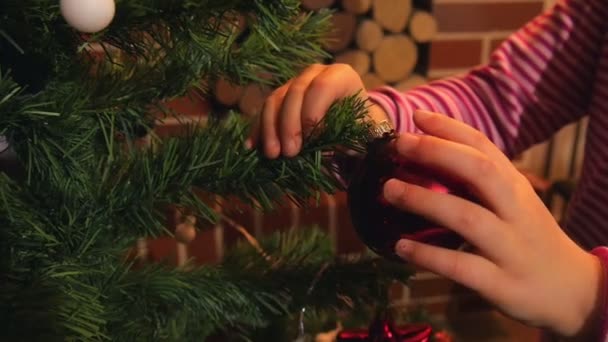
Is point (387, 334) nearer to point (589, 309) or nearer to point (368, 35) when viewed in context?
point (589, 309)

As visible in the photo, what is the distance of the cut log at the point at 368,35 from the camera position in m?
1.18

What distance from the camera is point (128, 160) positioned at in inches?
15.5

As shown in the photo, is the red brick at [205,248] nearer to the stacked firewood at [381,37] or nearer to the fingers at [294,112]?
the stacked firewood at [381,37]

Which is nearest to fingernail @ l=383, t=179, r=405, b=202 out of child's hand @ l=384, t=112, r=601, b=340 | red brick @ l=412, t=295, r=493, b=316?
child's hand @ l=384, t=112, r=601, b=340

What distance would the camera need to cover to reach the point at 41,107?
0.32 metres

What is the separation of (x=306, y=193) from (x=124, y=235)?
12cm

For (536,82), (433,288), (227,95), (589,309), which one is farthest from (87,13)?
(433,288)

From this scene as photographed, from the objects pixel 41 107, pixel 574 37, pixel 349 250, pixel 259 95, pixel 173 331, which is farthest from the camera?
pixel 349 250

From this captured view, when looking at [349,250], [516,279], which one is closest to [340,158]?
[516,279]

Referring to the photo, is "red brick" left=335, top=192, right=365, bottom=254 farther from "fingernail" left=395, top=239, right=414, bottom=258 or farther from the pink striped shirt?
"fingernail" left=395, top=239, right=414, bottom=258

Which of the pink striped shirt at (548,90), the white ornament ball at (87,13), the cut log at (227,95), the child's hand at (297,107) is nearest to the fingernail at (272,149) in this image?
the child's hand at (297,107)

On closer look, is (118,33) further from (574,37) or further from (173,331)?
(574,37)

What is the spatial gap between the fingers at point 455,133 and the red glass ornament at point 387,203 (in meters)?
0.03

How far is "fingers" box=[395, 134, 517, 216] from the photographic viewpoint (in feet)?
1.11
